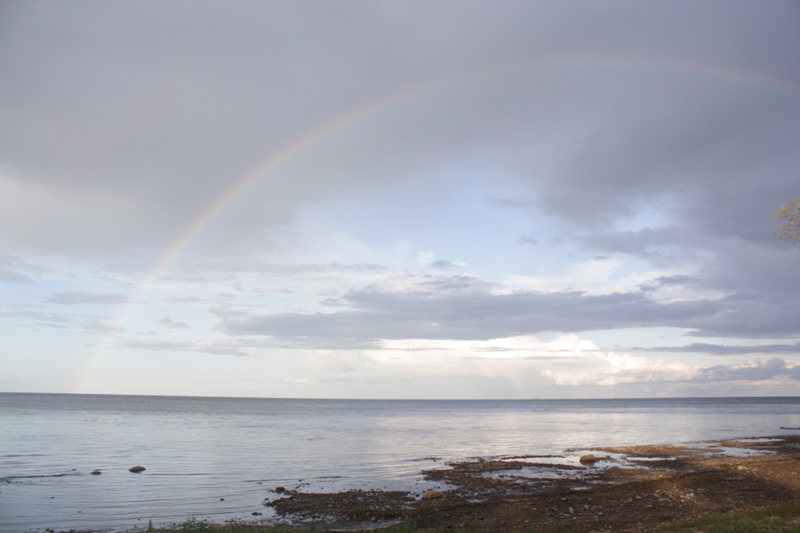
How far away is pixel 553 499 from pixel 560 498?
45 centimetres

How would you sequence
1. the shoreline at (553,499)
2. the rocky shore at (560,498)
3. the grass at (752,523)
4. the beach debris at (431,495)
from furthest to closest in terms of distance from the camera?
the beach debris at (431,495)
the rocky shore at (560,498)
the shoreline at (553,499)
the grass at (752,523)

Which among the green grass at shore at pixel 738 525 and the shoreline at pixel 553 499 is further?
the shoreline at pixel 553 499

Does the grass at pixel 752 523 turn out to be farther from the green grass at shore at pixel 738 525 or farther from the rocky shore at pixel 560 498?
the rocky shore at pixel 560 498

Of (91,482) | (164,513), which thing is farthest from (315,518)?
(91,482)

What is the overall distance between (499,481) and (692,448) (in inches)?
1123

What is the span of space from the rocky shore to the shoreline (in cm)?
4

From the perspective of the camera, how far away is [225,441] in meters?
59.6

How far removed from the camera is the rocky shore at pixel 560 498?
20281mm

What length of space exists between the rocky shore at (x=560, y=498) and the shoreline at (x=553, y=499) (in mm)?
39

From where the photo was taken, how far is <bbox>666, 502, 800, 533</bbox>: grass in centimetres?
1513

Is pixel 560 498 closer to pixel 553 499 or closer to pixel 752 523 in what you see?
pixel 553 499

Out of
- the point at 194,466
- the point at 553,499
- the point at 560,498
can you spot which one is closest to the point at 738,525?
the point at 553,499

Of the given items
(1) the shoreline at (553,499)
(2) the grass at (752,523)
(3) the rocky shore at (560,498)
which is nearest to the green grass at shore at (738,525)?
(2) the grass at (752,523)

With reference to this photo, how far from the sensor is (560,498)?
24922 millimetres
